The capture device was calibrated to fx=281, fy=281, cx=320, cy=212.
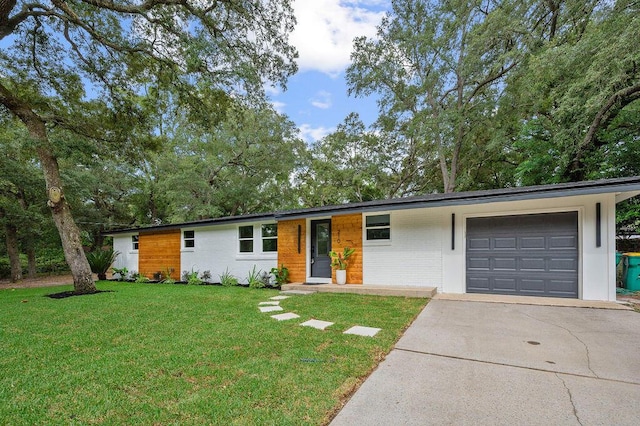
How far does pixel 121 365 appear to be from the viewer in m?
2.99

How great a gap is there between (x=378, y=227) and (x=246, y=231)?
16.4ft

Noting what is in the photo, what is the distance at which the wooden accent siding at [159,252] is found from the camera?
38.7 feet

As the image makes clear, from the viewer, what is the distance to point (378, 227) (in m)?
7.94

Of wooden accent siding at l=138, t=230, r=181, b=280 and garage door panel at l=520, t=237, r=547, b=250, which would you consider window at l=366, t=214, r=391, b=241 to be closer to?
garage door panel at l=520, t=237, r=547, b=250

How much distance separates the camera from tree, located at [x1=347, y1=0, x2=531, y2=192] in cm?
1145

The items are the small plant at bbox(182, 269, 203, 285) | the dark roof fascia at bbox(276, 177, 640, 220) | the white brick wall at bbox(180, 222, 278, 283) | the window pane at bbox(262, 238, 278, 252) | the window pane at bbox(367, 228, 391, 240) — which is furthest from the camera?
the small plant at bbox(182, 269, 203, 285)

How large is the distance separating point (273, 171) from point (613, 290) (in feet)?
54.8

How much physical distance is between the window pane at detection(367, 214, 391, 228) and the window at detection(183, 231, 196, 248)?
24.4 feet

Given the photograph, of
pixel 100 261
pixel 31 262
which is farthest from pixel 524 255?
pixel 31 262

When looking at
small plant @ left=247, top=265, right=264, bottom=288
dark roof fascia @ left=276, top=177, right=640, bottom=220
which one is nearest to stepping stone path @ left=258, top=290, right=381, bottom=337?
small plant @ left=247, top=265, right=264, bottom=288

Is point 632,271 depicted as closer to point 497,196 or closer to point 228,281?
point 497,196

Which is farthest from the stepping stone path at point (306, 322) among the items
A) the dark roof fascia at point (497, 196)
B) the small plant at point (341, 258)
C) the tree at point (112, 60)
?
the tree at point (112, 60)

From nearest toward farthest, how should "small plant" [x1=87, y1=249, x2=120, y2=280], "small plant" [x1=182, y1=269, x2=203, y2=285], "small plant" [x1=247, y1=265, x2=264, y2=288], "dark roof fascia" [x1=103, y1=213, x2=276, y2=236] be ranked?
"small plant" [x1=247, y1=265, x2=264, y2=288] < "dark roof fascia" [x1=103, y1=213, x2=276, y2=236] < "small plant" [x1=182, y1=269, x2=203, y2=285] < "small plant" [x1=87, y1=249, x2=120, y2=280]

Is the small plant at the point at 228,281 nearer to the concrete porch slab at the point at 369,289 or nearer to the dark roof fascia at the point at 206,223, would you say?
the dark roof fascia at the point at 206,223
